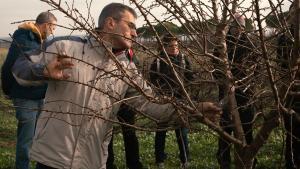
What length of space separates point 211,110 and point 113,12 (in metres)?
1.17

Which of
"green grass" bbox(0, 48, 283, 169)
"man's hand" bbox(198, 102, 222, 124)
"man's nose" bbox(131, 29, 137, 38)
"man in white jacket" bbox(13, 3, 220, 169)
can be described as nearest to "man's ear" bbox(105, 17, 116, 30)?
"man in white jacket" bbox(13, 3, 220, 169)

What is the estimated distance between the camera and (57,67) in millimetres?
3037

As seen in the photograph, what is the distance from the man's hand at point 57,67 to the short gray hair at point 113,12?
44cm

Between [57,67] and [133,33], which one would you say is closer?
[133,33]

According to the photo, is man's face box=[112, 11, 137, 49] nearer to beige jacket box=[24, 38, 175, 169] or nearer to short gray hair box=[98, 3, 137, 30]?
short gray hair box=[98, 3, 137, 30]

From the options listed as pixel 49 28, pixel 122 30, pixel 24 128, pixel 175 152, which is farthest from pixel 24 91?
pixel 175 152

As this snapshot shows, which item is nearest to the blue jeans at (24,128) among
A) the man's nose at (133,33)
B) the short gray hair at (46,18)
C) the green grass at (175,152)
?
the green grass at (175,152)

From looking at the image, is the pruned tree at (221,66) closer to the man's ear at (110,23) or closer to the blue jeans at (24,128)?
the man's ear at (110,23)

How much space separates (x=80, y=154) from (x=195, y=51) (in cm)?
123

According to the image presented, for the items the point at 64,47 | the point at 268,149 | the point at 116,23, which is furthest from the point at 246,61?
the point at 268,149

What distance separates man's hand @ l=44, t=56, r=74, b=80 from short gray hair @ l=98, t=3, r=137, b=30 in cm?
44

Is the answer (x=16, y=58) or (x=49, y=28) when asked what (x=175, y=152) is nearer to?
(x=16, y=58)

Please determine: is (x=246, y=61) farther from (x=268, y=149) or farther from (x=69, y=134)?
(x=268, y=149)

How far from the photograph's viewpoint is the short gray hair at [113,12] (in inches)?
133
